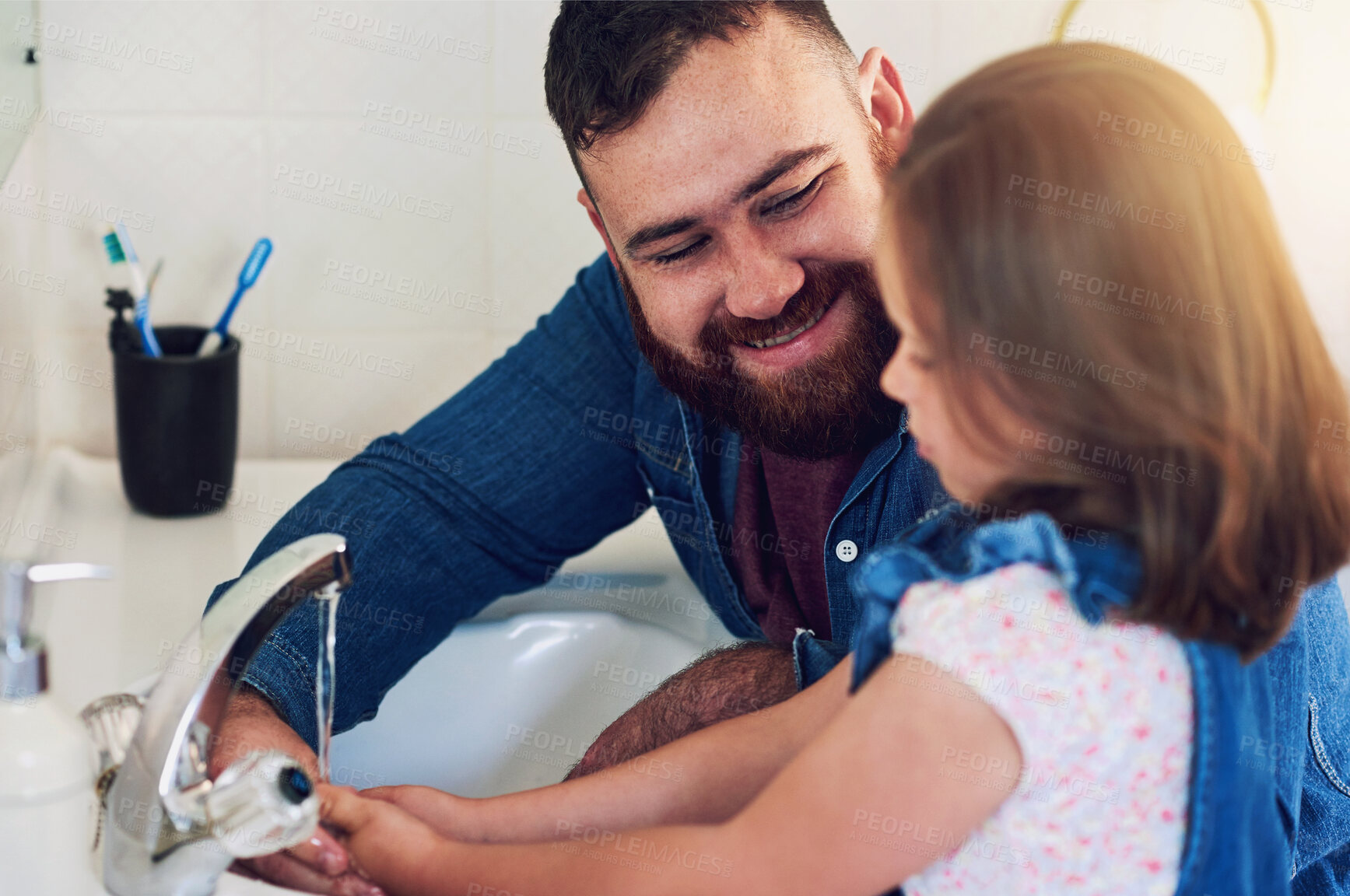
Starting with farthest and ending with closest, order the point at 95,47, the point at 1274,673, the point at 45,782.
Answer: the point at 95,47, the point at 1274,673, the point at 45,782

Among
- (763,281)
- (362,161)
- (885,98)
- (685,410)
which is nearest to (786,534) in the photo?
(685,410)

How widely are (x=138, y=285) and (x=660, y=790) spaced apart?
2.52ft

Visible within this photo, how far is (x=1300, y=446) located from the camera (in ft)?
1.86

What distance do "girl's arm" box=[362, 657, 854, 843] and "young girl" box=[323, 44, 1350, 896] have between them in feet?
0.57

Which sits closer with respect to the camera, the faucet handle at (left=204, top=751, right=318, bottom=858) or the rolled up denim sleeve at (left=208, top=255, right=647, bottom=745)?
the faucet handle at (left=204, top=751, right=318, bottom=858)

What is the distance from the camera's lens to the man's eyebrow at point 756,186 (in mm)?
850

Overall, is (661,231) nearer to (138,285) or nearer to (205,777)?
(205,777)

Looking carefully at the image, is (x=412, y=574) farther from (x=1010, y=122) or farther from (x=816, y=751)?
(x=1010, y=122)

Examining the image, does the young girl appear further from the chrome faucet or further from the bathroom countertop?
the bathroom countertop

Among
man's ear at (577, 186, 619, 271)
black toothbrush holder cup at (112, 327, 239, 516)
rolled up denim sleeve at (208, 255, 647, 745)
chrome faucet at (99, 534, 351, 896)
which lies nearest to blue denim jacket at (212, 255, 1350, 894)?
rolled up denim sleeve at (208, 255, 647, 745)

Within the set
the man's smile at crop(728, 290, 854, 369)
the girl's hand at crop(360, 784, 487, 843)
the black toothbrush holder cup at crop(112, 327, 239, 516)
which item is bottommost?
the girl's hand at crop(360, 784, 487, 843)

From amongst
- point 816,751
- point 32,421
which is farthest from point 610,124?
point 32,421

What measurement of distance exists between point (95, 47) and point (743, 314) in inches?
30.1

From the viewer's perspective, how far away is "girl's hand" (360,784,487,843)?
0.76 m
